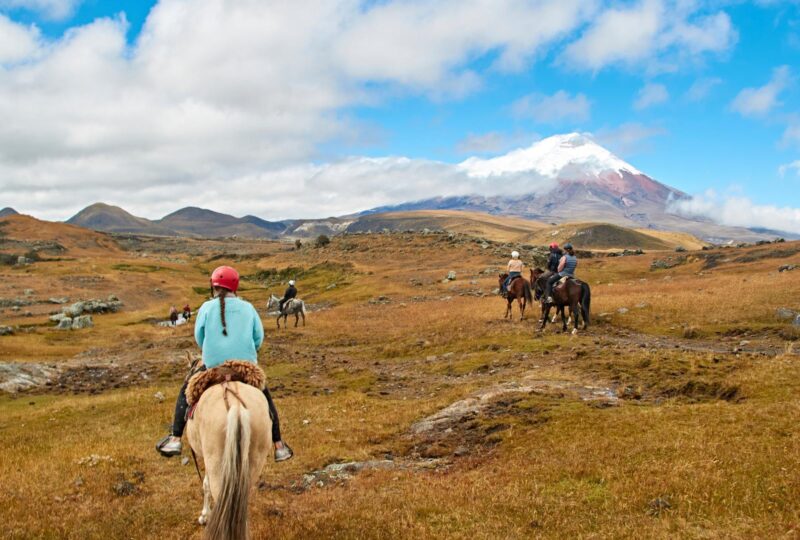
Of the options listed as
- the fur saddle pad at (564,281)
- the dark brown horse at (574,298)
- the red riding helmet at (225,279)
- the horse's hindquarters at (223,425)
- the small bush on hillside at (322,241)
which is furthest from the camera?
the small bush on hillside at (322,241)

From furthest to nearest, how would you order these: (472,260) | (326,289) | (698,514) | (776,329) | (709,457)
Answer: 1. (472,260)
2. (326,289)
3. (776,329)
4. (709,457)
5. (698,514)

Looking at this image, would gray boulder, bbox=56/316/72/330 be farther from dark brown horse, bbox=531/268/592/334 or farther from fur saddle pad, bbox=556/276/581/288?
fur saddle pad, bbox=556/276/581/288

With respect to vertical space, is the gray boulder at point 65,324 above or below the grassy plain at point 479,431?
below

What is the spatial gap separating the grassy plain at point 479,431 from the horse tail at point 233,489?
1.73 m

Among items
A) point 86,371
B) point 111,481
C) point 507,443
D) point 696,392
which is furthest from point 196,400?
point 86,371

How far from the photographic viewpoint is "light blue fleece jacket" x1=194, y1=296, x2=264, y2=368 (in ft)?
30.0

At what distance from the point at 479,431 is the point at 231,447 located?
8.23 meters

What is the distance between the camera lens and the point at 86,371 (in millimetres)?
30094

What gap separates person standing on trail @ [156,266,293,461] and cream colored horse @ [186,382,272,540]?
42.6 inches

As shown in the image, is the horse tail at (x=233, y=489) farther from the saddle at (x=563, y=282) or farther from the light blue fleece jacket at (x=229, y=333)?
the saddle at (x=563, y=282)

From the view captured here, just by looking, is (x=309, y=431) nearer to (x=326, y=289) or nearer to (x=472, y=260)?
(x=326, y=289)

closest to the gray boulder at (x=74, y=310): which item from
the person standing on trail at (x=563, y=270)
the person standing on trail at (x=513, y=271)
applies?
the person standing on trail at (x=513, y=271)

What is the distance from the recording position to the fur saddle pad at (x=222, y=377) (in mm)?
8508

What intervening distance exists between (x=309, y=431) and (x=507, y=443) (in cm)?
634
